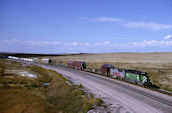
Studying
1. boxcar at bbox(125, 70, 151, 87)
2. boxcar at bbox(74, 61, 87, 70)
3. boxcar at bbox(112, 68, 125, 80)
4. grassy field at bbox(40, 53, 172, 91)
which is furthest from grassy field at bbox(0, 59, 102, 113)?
boxcar at bbox(74, 61, 87, 70)

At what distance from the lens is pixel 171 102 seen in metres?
21.4

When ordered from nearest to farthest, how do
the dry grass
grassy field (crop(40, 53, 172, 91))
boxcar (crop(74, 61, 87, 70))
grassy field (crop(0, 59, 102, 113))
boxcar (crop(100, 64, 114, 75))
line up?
grassy field (crop(0, 59, 102, 113)) < the dry grass < grassy field (crop(40, 53, 172, 91)) < boxcar (crop(100, 64, 114, 75)) < boxcar (crop(74, 61, 87, 70))

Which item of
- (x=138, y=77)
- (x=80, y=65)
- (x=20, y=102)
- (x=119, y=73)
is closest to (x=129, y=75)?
(x=138, y=77)

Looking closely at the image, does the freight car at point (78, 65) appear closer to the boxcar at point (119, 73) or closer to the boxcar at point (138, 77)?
the boxcar at point (119, 73)

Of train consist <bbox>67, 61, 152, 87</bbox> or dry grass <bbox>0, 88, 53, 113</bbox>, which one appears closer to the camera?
dry grass <bbox>0, 88, 53, 113</bbox>

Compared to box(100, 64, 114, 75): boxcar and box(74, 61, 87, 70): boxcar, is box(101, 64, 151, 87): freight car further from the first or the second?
box(74, 61, 87, 70): boxcar

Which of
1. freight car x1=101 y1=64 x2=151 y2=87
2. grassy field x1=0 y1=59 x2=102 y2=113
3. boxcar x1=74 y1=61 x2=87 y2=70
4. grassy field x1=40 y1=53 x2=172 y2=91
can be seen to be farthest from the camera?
boxcar x1=74 y1=61 x2=87 y2=70

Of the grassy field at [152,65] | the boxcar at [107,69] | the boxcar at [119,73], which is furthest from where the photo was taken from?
the boxcar at [107,69]

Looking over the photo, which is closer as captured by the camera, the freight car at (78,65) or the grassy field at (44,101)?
the grassy field at (44,101)

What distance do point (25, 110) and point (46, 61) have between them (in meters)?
79.3

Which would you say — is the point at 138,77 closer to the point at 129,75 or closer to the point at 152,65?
the point at 129,75

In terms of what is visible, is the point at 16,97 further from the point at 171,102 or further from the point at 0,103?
the point at 171,102

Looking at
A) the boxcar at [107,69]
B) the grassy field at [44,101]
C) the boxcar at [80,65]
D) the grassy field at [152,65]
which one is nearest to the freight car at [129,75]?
the boxcar at [107,69]

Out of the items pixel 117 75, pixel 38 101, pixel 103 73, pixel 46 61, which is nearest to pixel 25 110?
pixel 38 101
